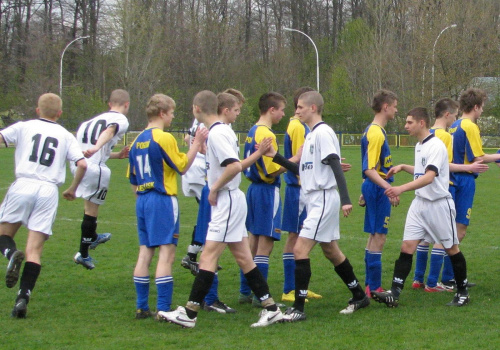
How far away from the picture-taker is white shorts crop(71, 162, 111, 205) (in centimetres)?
834

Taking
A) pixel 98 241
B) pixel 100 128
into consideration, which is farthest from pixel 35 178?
pixel 98 241

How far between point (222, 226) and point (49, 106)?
206 centimetres

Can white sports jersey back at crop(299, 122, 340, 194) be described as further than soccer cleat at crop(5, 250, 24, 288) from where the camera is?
No

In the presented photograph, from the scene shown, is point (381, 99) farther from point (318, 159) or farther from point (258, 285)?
point (258, 285)

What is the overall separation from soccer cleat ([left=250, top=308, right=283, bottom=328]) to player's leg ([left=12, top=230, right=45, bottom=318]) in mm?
2027

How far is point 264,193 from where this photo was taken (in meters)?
6.82

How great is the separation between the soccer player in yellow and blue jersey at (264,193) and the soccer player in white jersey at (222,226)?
27.0 inches

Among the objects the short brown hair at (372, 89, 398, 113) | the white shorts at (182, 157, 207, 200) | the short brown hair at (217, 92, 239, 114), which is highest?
the short brown hair at (372, 89, 398, 113)

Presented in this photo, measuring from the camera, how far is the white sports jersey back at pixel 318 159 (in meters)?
6.14

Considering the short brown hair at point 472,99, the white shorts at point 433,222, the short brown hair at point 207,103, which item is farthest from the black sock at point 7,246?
the short brown hair at point 472,99

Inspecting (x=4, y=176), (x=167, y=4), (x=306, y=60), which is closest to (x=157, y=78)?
(x=167, y=4)

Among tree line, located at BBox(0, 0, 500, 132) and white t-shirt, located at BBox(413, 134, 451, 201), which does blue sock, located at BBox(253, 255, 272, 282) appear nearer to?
white t-shirt, located at BBox(413, 134, 451, 201)

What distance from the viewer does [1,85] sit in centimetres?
4988

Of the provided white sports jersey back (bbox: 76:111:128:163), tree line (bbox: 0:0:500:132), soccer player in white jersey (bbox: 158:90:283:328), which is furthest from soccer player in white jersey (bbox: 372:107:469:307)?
tree line (bbox: 0:0:500:132)
